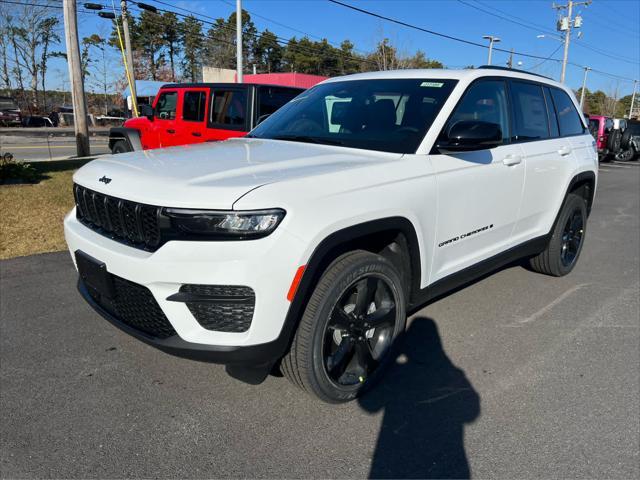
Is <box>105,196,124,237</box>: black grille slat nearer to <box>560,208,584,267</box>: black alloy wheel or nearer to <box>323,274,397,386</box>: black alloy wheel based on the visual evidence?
<box>323,274,397,386</box>: black alloy wheel

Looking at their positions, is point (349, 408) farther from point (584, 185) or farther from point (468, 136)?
point (584, 185)

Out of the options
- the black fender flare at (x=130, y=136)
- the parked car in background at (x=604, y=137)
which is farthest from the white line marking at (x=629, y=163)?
the black fender flare at (x=130, y=136)

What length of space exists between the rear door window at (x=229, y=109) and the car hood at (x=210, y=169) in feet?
16.1

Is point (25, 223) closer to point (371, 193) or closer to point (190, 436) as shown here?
point (190, 436)

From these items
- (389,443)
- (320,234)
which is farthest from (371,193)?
(389,443)

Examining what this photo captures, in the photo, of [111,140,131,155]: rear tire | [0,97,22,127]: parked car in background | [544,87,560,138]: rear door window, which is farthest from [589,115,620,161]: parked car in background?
[0,97,22,127]: parked car in background

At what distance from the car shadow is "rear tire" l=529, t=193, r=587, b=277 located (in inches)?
75.3

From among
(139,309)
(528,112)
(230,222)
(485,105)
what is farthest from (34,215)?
(528,112)

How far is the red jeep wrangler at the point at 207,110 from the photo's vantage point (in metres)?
8.05

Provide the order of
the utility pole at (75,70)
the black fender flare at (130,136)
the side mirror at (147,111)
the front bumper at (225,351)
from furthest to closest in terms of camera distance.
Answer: the utility pole at (75,70) → the black fender flare at (130,136) → the side mirror at (147,111) → the front bumper at (225,351)

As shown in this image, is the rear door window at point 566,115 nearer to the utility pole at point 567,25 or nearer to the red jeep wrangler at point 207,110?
the red jeep wrangler at point 207,110

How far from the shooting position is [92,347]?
3340 millimetres

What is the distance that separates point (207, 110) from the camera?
27.4 feet

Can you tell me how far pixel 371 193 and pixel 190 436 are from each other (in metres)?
1.56
